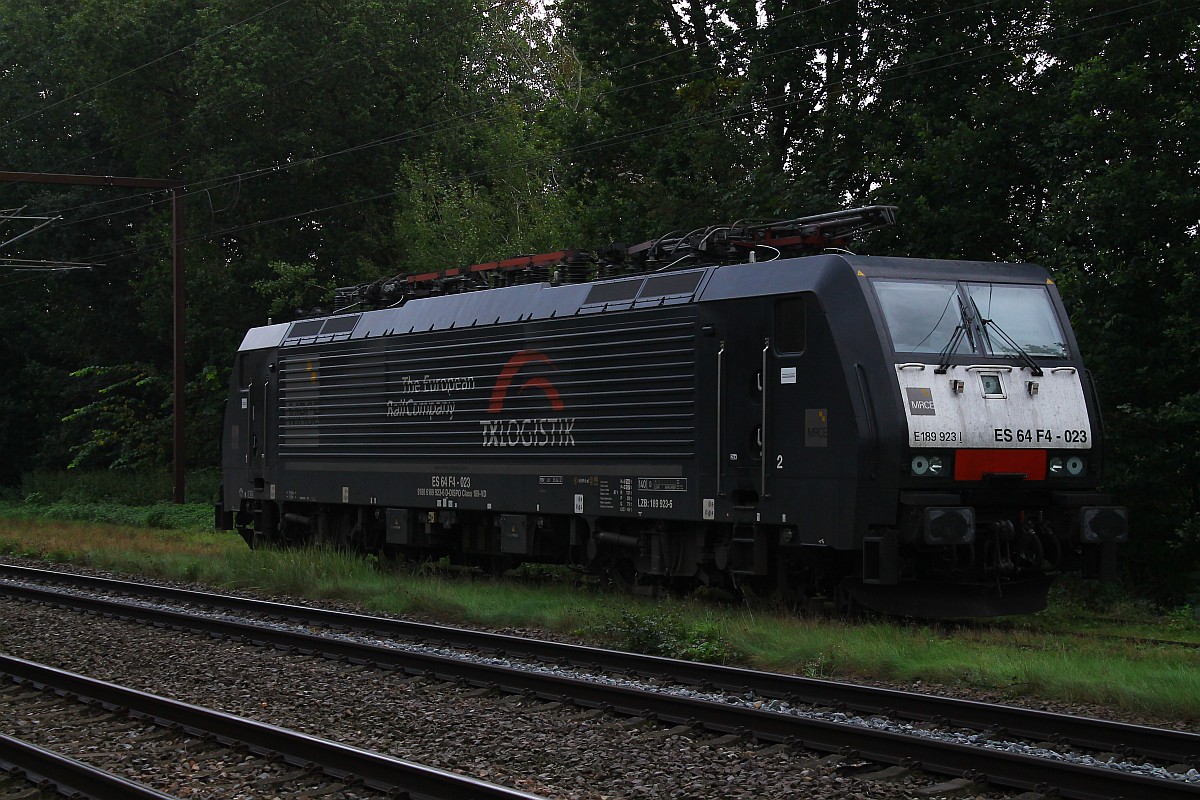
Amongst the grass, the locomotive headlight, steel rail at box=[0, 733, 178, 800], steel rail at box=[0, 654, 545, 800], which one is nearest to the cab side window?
the locomotive headlight

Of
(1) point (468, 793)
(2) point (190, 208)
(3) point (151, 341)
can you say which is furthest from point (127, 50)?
(1) point (468, 793)

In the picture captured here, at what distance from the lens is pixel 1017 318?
13320 millimetres

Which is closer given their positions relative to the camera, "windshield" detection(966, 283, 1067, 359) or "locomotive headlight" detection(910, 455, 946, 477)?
"locomotive headlight" detection(910, 455, 946, 477)

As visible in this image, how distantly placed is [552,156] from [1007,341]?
1835 cm

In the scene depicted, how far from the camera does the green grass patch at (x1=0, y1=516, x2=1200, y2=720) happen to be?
9.77 m

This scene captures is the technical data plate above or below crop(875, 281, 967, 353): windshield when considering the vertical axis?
below

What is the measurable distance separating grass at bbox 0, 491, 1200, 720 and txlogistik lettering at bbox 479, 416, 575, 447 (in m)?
1.68

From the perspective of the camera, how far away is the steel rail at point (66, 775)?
6.98m

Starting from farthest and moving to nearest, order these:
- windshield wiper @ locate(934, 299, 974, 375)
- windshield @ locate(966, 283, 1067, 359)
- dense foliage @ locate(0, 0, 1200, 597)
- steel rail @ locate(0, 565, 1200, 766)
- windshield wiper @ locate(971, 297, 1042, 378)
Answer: dense foliage @ locate(0, 0, 1200, 597)
windshield @ locate(966, 283, 1067, 359)
windshield wiper @ locate(971, 297, 1042, 378)
windshield wiper @ locate(934, 299, 974, 375)
steel rail @ locate(0, 565, 1200, 766)

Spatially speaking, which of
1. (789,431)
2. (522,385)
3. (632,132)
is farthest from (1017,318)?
(632,132)

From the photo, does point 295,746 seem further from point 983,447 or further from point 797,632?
point 983,447

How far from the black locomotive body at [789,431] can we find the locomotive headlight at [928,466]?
3 cm

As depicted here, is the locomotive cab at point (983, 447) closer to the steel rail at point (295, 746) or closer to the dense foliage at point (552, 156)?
the dense foliage at point (552, 156)

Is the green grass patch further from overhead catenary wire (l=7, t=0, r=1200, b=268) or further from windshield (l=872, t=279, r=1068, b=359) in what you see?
overhead catenary wire (l=7, t=0, r=1200, b=268)
